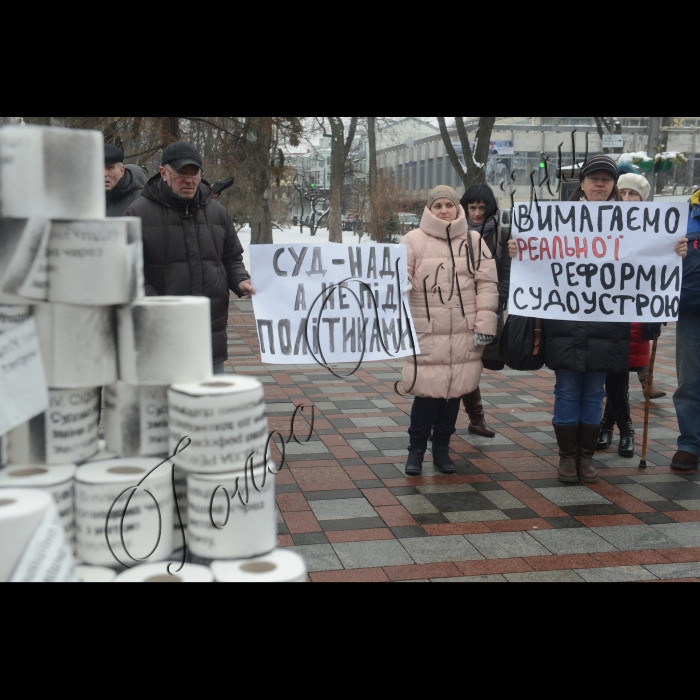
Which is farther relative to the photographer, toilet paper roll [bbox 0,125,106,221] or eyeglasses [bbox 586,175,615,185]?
eyeglasses [bbox 586,175,615,185]

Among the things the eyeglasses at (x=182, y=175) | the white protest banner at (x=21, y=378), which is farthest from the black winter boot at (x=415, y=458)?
the white protest banner at (x=21, y=378)

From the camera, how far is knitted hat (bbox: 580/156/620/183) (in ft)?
16.4

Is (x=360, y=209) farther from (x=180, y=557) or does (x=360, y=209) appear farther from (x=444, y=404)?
(x=180, y=557)

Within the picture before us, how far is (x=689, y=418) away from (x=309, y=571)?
121 inches

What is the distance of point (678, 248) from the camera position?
502 cm

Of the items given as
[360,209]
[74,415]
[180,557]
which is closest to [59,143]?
[74,415]

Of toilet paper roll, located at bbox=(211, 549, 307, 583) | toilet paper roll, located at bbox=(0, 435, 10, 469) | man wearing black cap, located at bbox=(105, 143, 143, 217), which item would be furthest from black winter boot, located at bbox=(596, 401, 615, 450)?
toilet paper roll, located at bbox=(0, 435, 10, 469)

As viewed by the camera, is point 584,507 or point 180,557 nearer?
point 180,557

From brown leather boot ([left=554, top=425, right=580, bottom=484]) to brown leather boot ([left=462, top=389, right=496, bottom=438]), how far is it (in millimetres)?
1062

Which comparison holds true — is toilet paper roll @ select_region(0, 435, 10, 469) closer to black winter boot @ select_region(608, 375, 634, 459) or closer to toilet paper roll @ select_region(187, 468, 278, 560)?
toilet paper roll @ select_region(187, 468, 278, 560)

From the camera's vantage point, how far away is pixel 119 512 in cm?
201

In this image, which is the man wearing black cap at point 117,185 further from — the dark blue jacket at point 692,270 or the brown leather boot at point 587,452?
the dark blue jacket at point 692,270

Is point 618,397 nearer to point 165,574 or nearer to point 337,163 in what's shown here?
point 165,574

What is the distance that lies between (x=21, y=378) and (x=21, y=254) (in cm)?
31
